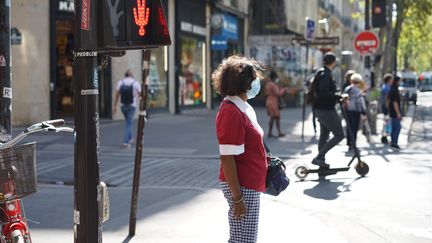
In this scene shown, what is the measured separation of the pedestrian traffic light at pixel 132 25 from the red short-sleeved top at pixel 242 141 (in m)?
0.80

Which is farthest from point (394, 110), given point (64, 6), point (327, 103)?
point (64, 6)

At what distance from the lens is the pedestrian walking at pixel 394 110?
15039 mm

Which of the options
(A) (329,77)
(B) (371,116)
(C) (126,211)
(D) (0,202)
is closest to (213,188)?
(C) (126,211)

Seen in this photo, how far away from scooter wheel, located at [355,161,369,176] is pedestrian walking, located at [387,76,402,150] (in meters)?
4.81

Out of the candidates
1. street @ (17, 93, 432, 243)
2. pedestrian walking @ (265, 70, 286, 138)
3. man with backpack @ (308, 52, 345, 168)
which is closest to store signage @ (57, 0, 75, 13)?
street @ (17, 93, 432, 243)

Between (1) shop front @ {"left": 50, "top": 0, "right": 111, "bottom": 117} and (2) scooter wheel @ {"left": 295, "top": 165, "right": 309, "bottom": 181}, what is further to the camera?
(1) shop front @ {"left": 50, "top": 0, "right": 111, "bottom": 117}

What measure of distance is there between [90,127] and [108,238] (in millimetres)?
2205

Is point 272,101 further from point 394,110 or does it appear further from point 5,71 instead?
point 5,71

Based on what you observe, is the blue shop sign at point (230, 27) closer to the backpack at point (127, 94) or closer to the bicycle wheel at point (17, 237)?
the backpack at point (127, 94)

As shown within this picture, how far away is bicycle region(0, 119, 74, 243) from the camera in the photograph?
168 inches

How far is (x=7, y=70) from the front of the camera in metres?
5.20

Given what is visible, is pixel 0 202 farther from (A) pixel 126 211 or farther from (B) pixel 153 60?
(B) pixel 153 60

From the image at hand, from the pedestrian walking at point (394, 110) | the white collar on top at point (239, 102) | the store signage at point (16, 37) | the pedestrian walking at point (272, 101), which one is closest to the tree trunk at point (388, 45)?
the pedestrian walking at point (272, 101)

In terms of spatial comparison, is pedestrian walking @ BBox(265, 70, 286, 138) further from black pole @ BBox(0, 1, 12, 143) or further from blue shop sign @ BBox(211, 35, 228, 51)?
blue shop sign @ BBox(211, 35, 228, 51)
